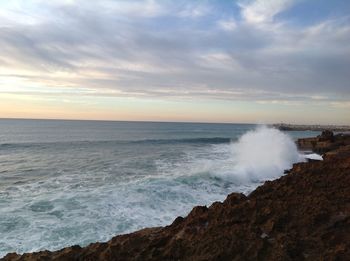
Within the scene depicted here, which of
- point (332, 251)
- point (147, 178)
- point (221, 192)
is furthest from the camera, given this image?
point (147, 178)

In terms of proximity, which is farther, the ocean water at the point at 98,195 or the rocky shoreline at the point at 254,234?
the ocean water at the point at 98,195

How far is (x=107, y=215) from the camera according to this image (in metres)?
11.8

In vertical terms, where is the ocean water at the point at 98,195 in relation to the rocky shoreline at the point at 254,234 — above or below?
below

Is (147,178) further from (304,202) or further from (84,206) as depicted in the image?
(304,202)

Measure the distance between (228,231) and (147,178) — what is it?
12188mm

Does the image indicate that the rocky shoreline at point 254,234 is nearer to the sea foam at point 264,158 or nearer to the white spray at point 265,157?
the sea foam at point 264,158

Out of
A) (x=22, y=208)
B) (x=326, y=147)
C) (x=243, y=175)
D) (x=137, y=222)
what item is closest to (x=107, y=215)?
(x=137, y=222)

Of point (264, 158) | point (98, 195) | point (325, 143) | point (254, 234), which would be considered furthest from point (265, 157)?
point (254, 234)

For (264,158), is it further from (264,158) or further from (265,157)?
(265,157)

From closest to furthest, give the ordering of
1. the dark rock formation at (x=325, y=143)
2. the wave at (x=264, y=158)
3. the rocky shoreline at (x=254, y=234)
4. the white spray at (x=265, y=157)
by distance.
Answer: the rocky shoreline at (x=254, y=234) < the wave at (x=264, y=158) < the white spray at (x=265, y=157) < the dark rock formation at (x=325, y=143)

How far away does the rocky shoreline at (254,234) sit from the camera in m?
5.72

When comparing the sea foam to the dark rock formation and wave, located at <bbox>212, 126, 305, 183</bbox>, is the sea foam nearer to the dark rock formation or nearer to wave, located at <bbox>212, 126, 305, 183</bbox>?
wave, located at <bbox>212, 126, 305, 183</bbox>

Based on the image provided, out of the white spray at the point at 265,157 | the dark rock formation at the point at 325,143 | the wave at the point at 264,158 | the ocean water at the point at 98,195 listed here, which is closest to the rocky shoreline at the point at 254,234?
the ocean water at the point at 98,195

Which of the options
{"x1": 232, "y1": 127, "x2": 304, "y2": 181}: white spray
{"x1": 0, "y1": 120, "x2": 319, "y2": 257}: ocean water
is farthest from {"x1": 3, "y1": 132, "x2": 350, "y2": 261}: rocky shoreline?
{"x1": 232, "y1": 127, "x2": 304, "y2": 181}: white spray
